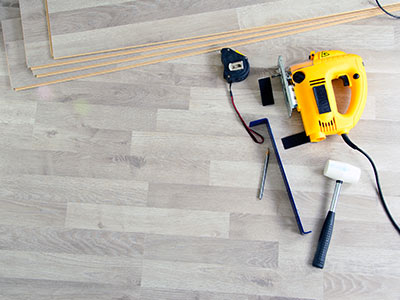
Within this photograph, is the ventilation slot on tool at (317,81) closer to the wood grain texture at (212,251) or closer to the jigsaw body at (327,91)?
the jigsaw body at (327,91)

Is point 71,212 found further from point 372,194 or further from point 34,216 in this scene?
point 372,194

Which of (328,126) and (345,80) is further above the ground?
(345,80)

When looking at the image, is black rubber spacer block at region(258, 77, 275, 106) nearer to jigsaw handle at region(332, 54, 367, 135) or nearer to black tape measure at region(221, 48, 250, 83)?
black tape measure at region(221, 48, 250, 83)

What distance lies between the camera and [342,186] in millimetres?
1455

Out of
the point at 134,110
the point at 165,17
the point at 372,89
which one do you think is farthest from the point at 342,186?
the point at 165,17

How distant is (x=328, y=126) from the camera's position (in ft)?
4.56

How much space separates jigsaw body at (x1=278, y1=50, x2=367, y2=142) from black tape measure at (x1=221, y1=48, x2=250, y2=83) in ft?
0.66

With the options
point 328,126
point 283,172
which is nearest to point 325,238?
point 283,172

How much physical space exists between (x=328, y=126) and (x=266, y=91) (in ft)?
0.97

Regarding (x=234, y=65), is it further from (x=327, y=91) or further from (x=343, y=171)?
(x=343, y=171)

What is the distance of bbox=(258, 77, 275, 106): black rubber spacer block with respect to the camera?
151cm

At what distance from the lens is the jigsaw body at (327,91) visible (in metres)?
1.38

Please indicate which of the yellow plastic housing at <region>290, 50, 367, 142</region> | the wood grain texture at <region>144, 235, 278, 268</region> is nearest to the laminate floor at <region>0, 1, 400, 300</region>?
the wood grain texture at <region>144, 235, 278, 268</region>

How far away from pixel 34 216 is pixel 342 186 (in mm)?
1268
